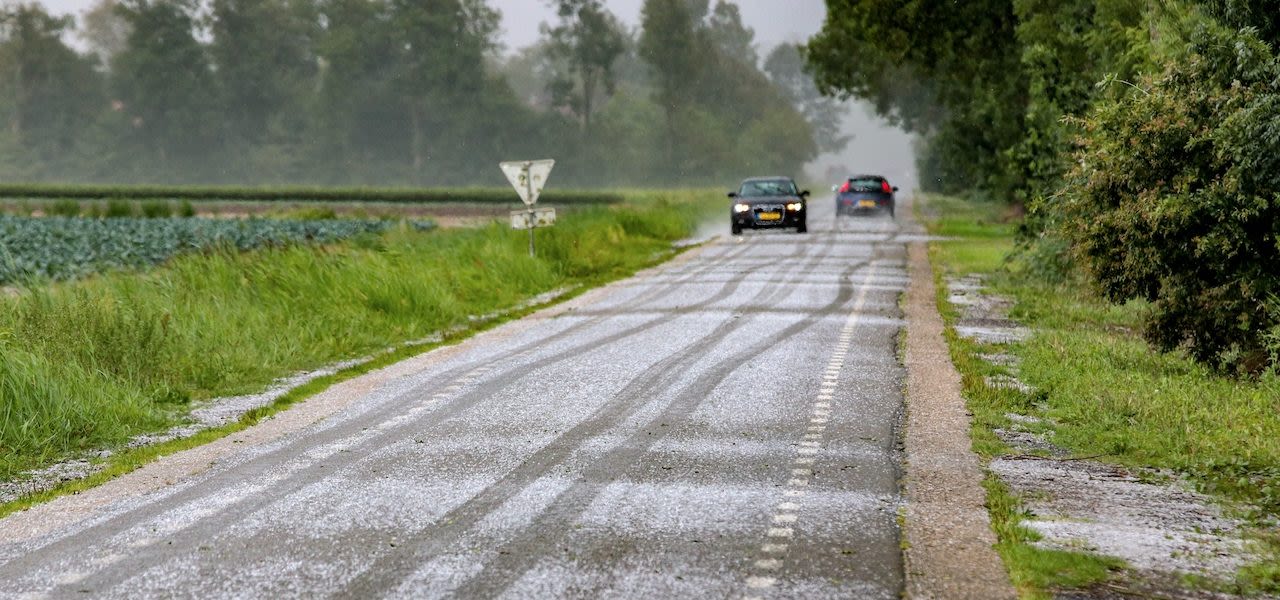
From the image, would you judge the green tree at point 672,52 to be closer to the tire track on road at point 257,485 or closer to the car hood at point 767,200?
the car hood at point 767,200

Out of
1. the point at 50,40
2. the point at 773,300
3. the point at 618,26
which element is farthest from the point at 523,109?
the point at 773,300

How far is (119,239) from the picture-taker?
34875mm

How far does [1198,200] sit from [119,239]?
94.2 feet

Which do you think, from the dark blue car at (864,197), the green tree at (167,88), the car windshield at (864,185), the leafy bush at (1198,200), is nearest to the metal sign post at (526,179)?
the leafy bush at (1198,200)

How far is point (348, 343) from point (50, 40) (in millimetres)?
107777

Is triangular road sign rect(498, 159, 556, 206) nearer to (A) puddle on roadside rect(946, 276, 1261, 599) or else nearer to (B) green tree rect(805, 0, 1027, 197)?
(B) green tree rect(805, 0, 1027, 197)

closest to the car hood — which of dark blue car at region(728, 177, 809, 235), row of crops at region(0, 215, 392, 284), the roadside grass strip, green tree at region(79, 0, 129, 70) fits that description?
dark blue car at region(728, 177, 809, 235)

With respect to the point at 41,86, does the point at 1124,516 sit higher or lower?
lower

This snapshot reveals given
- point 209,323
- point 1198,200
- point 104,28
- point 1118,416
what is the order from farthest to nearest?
point 104,28, point 209,323, point 1198,200, point 1118,416

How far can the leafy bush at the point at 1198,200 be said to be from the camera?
1198cm

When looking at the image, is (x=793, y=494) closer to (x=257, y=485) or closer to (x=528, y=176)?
(x=257, y=485)

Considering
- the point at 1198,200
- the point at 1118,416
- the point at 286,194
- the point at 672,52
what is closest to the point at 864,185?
the point at 1198,200

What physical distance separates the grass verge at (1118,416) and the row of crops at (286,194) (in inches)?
2463

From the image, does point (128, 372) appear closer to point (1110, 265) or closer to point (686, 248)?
point (1110, 265)
